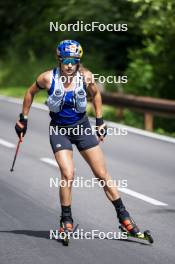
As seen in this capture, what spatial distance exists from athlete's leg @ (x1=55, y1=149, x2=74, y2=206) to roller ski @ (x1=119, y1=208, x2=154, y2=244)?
57 centimetres

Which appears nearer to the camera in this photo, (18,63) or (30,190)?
(30,190)

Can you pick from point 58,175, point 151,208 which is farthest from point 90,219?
point 58,175

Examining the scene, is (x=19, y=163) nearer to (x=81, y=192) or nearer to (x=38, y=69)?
(x=81, y=192)

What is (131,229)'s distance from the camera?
820cm

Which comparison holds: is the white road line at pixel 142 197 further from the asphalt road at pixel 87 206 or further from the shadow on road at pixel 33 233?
the shadow on road at pixel 33 233

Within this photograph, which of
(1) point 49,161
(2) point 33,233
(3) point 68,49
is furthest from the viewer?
(1) point 49,161

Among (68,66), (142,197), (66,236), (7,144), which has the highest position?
(7,144)

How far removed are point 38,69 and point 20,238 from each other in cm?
2879

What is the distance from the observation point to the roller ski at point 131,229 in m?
8.05

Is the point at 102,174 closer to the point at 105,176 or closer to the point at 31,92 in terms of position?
the point at 105,176

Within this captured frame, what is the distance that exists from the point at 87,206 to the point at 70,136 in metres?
1.88

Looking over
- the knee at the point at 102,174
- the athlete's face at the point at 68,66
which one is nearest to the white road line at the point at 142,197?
the knee at the point at 102,174

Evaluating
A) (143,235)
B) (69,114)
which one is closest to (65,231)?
(143,235)

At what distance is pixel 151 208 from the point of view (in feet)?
32.7
